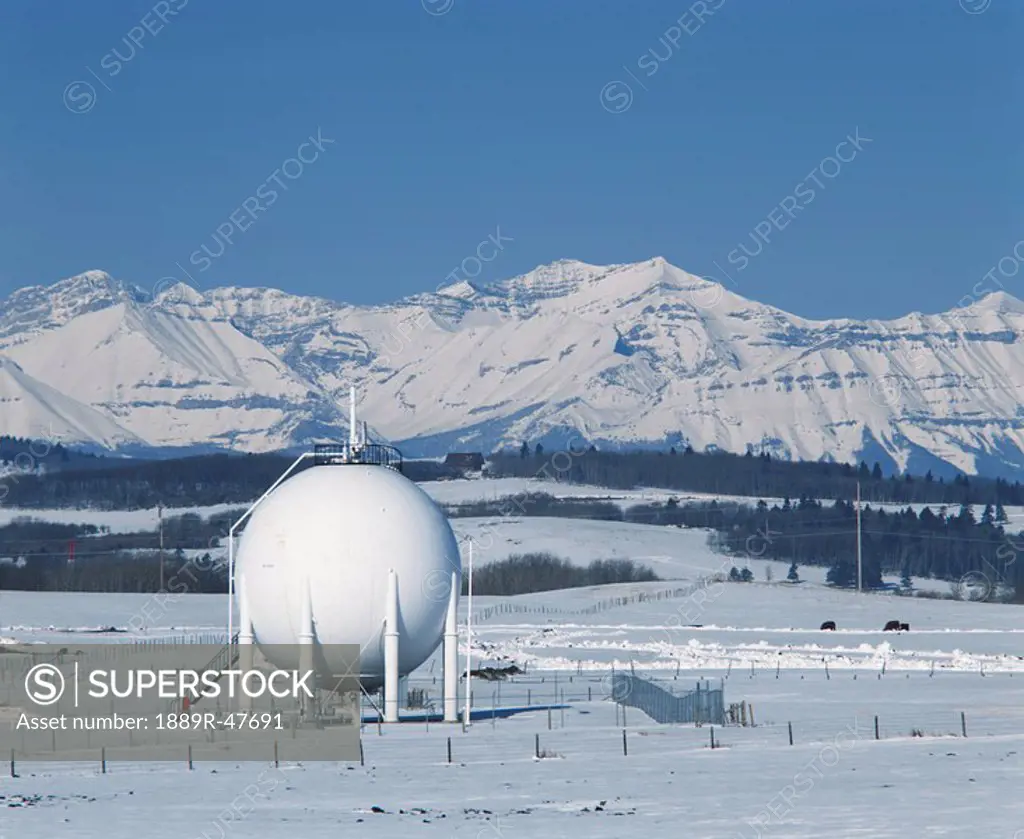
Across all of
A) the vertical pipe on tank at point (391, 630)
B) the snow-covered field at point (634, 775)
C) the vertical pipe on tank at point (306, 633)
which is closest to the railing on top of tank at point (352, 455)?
the vertical pipe on tank at point (391, 630)

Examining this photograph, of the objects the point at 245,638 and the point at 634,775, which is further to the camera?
the point at 245,638

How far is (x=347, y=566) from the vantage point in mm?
52219

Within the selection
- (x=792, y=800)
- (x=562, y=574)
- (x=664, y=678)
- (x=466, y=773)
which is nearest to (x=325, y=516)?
(x=466, y=773)

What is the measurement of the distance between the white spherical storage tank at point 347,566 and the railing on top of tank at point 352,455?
1.39m

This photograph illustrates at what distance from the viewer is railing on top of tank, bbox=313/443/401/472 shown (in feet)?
184

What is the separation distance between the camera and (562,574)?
7141 inches

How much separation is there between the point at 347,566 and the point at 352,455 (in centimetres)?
491

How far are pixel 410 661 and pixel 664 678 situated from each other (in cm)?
2632

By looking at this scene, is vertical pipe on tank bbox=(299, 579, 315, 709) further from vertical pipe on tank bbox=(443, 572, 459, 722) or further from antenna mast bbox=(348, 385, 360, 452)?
antenna mast bbox=(348, 385, 360, 452)

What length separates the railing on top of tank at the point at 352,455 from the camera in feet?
184

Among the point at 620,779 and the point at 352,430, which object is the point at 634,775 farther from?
the point at 352,430

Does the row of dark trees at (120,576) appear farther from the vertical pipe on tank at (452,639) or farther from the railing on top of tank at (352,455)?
the vertical pipe on tank at (452,639)

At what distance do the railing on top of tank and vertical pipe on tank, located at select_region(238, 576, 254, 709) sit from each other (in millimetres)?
4107

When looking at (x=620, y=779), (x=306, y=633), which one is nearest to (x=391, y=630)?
(x=306, y=633)
